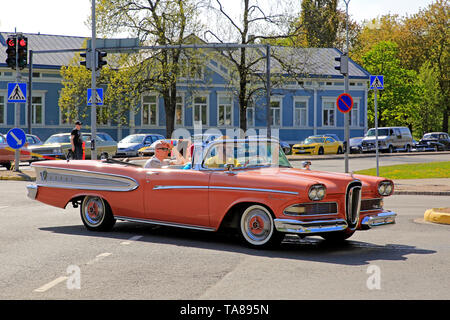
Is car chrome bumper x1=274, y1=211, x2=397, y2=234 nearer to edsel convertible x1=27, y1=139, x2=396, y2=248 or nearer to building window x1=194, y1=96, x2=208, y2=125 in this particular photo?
edsel convertible x1=27, y1=139, x2=396, y2=248

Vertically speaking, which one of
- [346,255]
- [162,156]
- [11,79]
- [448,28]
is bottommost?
[346,255]

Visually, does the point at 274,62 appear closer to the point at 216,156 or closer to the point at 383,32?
the point at 383,32

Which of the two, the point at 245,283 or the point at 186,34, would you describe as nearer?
the point at 245,283

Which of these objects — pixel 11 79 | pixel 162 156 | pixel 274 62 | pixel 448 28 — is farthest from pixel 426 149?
pixel 162 156

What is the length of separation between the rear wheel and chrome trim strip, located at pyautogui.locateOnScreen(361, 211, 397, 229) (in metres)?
3.77

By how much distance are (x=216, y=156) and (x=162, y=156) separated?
1321mm

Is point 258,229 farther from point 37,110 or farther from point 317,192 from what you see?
point 37,110

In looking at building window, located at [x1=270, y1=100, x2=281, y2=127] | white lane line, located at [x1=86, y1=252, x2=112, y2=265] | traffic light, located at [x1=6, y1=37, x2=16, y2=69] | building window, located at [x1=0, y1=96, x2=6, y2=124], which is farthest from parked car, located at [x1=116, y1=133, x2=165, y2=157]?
white lane line, located at [x1=86, y1=252, x2=112, y2=265]

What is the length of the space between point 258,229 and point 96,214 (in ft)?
9.71

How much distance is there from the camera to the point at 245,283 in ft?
21.7

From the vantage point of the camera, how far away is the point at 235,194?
8.69m

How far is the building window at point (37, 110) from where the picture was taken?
48.5 m

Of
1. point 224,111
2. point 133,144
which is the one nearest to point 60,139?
point 133,144

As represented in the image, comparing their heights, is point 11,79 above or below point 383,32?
below
